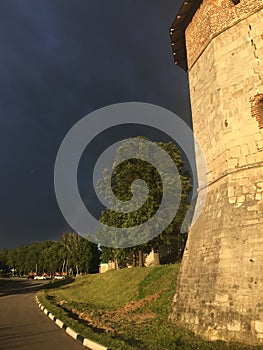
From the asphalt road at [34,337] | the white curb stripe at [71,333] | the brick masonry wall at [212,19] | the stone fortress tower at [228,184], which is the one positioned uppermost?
the brick masonry wall at [212,19]

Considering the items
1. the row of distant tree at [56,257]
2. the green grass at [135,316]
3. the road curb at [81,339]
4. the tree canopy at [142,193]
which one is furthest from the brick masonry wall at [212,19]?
the row of distant tree at [56,257]

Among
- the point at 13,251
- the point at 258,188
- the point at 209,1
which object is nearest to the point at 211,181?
the point at 258,188

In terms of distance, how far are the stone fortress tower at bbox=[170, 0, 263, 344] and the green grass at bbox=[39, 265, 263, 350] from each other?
0.76 m

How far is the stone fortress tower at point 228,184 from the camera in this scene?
8.13 meters

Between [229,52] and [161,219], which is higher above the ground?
[229,52]

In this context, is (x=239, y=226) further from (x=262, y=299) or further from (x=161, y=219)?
(x=161, y=219)

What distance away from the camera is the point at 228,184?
380 inches

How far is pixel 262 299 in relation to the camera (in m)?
7.64

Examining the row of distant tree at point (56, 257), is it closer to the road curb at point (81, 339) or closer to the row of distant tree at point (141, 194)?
the row of distant tree at point (141, 194)

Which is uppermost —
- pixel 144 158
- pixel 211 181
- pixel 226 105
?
pixel 144 158

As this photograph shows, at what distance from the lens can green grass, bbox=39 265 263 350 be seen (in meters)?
7.98

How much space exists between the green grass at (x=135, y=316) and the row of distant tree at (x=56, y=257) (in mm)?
33796

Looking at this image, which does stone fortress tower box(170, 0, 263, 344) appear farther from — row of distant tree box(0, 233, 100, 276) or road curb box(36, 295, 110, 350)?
row of distant tree box(0, 233, 100, 276)

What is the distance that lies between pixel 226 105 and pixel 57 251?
8062cm
